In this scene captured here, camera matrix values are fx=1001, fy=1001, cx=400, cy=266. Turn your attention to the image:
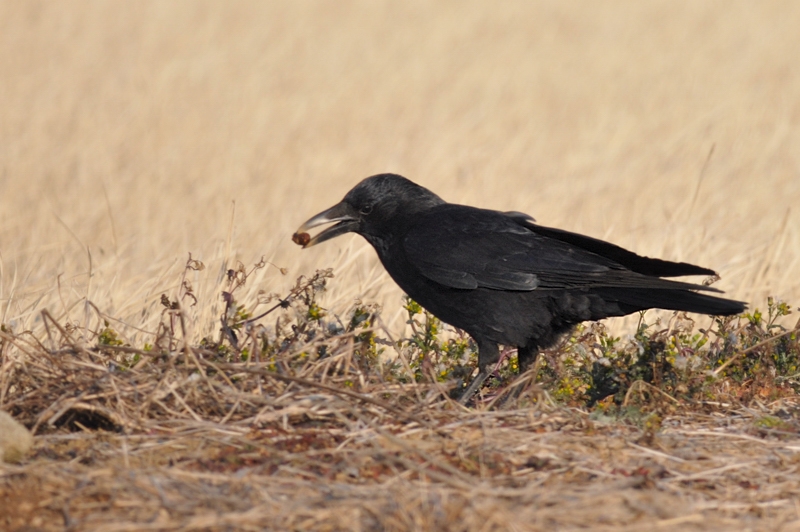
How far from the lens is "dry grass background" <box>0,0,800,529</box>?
7.61 meters

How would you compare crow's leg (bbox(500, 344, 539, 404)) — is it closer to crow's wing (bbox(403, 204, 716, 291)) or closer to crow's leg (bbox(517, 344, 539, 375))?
crow's leg (bbox(517, 344, 539, 375))

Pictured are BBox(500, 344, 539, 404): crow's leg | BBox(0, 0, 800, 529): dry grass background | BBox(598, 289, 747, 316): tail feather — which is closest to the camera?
BBox(598, 289, 747, 316): tail feather

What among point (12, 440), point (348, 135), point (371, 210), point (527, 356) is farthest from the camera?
point (348, 135)

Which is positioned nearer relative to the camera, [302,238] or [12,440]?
[12,440]

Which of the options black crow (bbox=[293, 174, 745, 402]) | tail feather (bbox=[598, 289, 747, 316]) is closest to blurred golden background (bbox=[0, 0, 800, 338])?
black crow (bbox=[293, 174, 745, 402])

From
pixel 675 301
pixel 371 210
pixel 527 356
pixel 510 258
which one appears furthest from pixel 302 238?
pixel 675 301

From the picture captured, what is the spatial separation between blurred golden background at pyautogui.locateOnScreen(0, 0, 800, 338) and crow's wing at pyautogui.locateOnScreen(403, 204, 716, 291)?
53.7 inches

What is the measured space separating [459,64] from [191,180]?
611 cm

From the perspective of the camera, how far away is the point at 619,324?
21.9ft

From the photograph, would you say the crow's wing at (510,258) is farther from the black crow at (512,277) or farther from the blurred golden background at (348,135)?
the blurred golden background at (348,135)

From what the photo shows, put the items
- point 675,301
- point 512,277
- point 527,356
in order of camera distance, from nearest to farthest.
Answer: point 675,301, point 512,277, point 527,356

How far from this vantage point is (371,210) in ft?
17.5

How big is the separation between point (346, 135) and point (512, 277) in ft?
23.4

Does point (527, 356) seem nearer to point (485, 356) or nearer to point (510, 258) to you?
point (485, 356)
